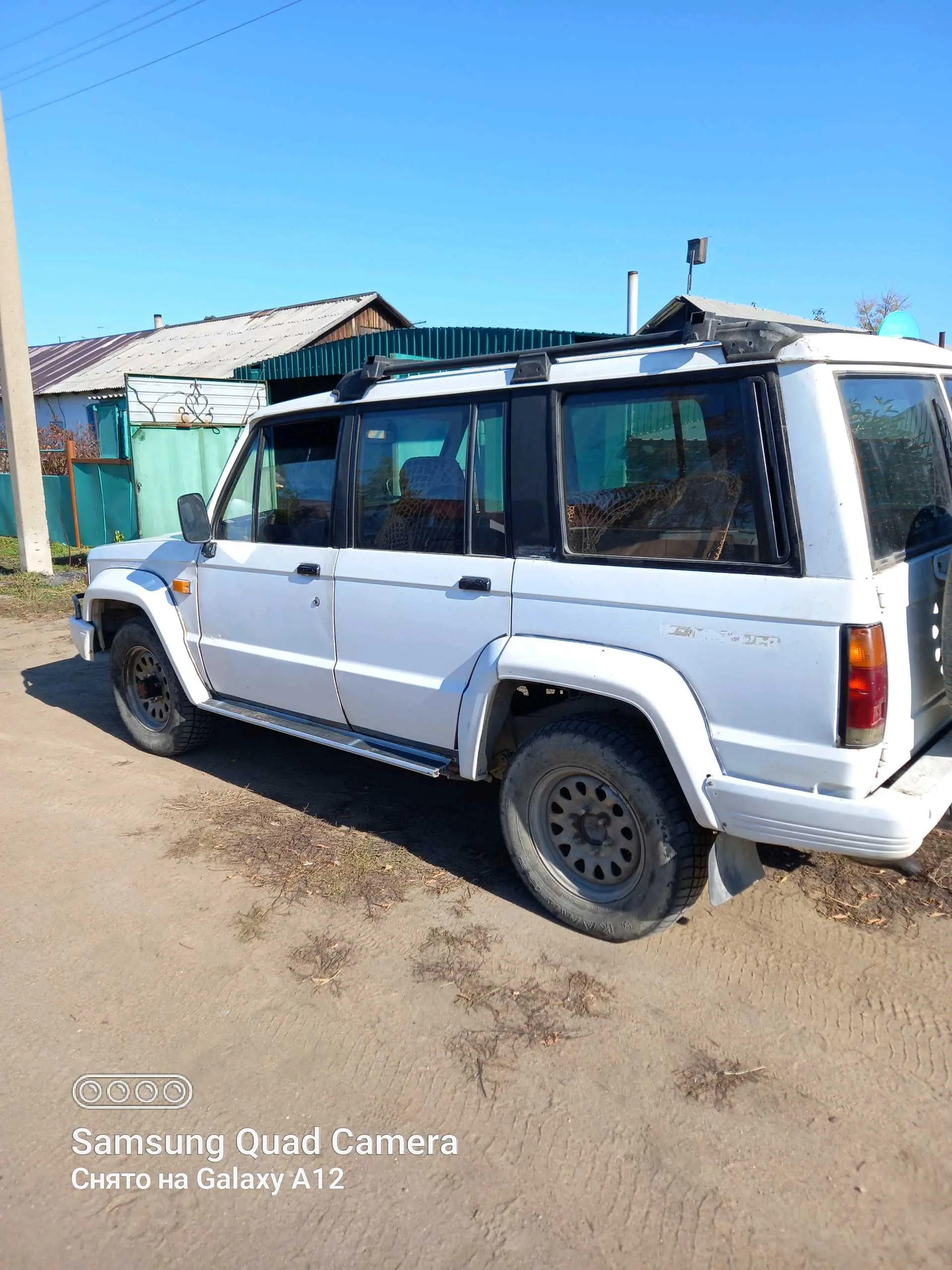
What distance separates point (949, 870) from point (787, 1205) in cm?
208

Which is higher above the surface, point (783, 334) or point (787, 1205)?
point (783, 334)

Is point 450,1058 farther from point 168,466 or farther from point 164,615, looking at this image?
point 168,466

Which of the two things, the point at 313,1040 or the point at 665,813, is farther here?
the point at 665,813

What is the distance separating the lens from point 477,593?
148 inches

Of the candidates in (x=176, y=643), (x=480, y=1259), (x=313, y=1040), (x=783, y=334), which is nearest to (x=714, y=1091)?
(x=480, y=1259)

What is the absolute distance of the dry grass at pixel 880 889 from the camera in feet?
12.1

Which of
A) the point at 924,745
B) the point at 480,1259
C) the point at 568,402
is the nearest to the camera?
the point at 480,1259

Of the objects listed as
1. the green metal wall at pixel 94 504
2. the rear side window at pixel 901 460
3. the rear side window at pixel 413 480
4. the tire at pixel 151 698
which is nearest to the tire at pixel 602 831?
the rear side window at pixel 413 480

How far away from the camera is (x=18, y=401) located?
12438mm

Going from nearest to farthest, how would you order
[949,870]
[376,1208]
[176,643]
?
[376,1208], [949,870], [176,643]

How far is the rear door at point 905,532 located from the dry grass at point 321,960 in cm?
210

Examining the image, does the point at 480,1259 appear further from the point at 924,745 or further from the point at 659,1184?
the point at 924,745

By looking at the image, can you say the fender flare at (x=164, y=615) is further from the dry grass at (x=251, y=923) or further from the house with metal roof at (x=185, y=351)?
the house with metal roof at (x=185, y=351)

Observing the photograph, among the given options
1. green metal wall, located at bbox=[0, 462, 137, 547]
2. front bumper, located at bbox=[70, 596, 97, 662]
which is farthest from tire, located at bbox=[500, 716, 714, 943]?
green metal wall, located at bbox=[0, 462, 137, 547]
